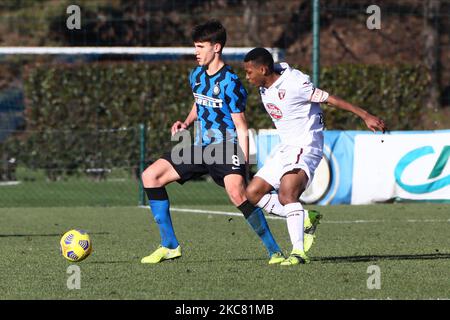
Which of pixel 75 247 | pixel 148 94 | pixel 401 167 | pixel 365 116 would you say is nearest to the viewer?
pixel 365 116

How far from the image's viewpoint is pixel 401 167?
17.6 metres

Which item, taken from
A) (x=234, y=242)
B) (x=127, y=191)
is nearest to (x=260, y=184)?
(x=234, y=242)

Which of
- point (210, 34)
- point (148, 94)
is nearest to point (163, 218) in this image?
point (210, 34)

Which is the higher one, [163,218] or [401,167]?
[163,218]

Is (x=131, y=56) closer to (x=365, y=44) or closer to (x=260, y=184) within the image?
(x=365, y=44)

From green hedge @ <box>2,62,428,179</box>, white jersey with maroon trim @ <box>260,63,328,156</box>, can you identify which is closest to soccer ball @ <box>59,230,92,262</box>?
white jersey with maroon trim @ <box>260,63,328,156</box>

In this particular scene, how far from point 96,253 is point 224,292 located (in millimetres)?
3194

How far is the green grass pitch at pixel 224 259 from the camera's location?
786cm

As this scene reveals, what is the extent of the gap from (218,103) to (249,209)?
37.5 inches

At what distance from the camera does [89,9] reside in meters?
32.4

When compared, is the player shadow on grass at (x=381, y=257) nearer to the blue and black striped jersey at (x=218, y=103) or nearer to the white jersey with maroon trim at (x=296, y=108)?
the white jersey with maroon trim at (x=296, y=108)

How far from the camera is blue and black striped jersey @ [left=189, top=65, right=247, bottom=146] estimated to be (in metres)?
9.66

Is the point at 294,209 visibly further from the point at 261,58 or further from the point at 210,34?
the point at 210,34

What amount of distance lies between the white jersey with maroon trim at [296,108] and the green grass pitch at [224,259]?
1.07 meters
